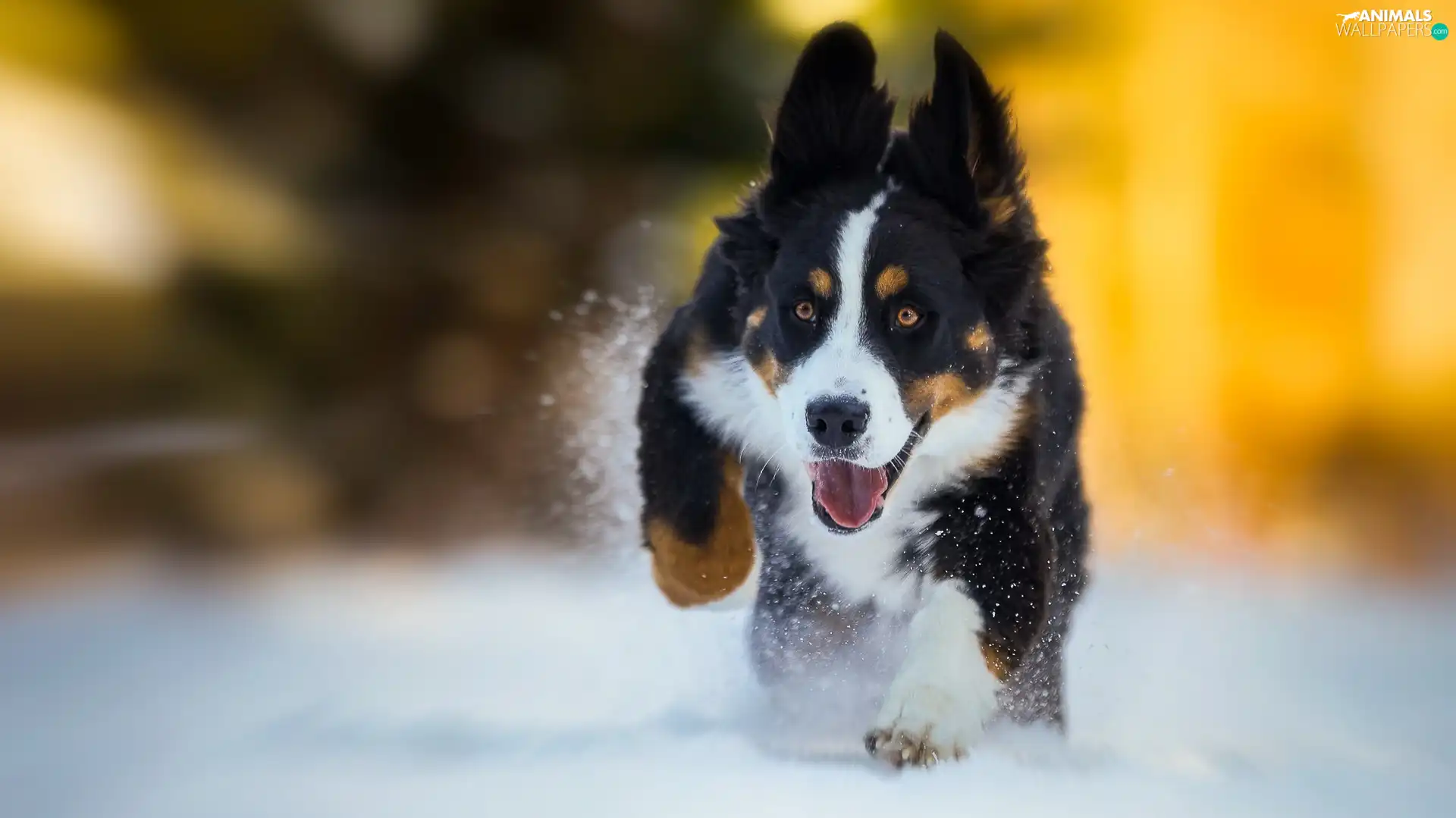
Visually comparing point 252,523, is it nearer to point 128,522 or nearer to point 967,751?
point 128,522

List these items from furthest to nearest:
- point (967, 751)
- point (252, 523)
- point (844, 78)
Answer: point (252, 523) → point (844, 78) → point (967, 751)

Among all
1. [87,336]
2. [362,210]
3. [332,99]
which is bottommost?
[87,336]

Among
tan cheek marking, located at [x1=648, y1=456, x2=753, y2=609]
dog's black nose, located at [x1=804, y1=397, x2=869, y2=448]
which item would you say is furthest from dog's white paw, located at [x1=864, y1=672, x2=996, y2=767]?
tan cheek marking, located at [x1=648, y1=456, x2=753, y2=609]

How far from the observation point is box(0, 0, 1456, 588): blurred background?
4223 millimetres

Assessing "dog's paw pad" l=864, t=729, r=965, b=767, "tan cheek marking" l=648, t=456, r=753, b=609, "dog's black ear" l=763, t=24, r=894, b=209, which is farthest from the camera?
"tan cheek marking" l=648, t=456, r=753, b=609

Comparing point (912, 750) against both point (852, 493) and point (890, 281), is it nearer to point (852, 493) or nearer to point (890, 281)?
point (852, 493)

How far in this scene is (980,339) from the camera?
240 cm

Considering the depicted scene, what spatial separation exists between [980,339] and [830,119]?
1.88ft

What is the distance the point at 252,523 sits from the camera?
4.86m

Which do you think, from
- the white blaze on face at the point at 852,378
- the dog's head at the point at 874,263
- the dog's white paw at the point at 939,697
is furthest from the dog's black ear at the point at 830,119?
the dog's white paw at the point at 939,697

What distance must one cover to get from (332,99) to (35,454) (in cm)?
183

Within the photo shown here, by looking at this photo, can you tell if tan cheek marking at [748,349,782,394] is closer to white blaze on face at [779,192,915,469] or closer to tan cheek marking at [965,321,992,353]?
white blaze on face at [779,192,915,469]

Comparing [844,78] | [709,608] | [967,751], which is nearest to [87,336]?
[709,608]

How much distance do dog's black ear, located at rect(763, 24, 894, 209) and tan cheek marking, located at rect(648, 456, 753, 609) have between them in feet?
2.13
